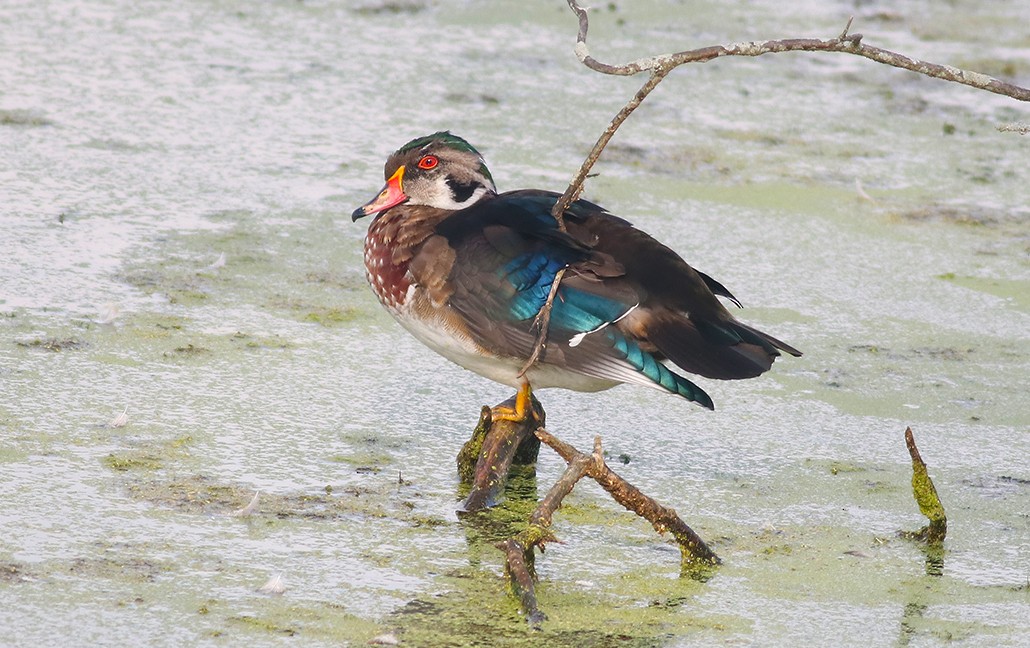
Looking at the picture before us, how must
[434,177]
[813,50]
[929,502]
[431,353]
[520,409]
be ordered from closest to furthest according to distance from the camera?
1. [813,50]
2. [929,502]
3. [520,409]
4. [434,177]
5. [431,353]

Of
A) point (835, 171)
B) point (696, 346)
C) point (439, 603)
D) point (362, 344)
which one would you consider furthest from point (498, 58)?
point (439, 603)

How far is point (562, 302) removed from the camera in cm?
357

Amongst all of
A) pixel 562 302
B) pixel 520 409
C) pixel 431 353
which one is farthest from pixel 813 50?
pixel 431 353

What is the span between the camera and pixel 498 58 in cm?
737

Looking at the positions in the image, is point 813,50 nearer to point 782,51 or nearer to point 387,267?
point 782,51

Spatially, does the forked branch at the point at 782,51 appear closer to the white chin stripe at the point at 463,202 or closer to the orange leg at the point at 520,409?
the orange leg at the point at 520,409

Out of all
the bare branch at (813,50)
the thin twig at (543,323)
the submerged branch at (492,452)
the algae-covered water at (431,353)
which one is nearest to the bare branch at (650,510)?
the algae-covered water at (431,353)

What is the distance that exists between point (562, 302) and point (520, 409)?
0.28 metres

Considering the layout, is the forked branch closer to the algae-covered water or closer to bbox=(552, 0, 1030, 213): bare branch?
bbox=(552, 0, 1030, 213): bare branch

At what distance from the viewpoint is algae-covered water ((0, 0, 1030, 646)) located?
3182 millimetres

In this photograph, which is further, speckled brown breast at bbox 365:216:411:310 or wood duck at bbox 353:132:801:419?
speckled brown breast at bbox 365:216:411:310

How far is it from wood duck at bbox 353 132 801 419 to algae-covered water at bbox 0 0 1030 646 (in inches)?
13.5

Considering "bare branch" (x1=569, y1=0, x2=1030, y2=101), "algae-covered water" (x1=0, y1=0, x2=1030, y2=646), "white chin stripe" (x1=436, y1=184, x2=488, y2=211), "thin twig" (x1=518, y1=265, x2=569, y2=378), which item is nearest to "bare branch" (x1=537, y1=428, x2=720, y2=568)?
"algae-covered water" (x1=0, y1=0, x2=1030, y2=646)

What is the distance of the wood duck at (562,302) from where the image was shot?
11.6ft
